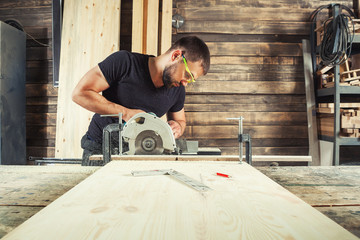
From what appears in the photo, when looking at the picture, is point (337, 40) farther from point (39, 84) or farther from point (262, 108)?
point (39, 84)

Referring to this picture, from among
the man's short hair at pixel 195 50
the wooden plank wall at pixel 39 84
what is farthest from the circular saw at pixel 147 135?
the wooden plank wall at pixel 39 84

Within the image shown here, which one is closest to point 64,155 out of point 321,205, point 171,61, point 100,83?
point 100,83

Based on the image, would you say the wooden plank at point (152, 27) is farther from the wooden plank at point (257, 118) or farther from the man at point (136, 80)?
the wooden plank at point (257, 118)

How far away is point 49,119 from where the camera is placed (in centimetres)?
347

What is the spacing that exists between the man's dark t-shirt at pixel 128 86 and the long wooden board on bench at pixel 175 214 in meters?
1.34

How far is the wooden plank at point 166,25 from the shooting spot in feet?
10.1

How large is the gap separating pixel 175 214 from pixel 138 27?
2806mm

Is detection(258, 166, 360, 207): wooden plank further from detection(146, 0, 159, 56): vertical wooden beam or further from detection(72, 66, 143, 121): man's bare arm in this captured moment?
detection(146, 0, 159, 56): vertical wooden beam

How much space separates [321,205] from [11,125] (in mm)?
3416

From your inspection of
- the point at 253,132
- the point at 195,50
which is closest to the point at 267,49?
the point at 253,132

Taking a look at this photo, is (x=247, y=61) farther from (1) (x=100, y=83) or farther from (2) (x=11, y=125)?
(2) (x=11, y=125)

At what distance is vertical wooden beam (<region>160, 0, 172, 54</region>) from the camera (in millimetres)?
3078

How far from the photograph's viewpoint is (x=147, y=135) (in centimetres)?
160

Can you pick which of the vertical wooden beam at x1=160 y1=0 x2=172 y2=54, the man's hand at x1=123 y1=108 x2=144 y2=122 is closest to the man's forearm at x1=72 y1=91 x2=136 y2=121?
the man's hand at x1=123 y1=108 x2=144 y2=122
